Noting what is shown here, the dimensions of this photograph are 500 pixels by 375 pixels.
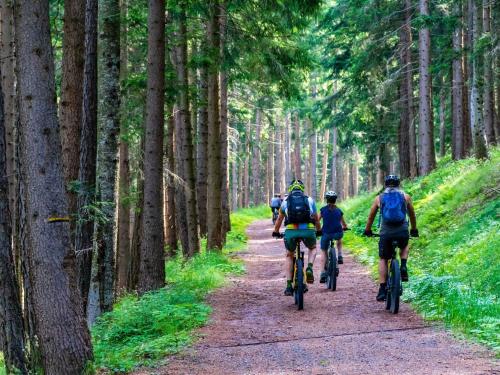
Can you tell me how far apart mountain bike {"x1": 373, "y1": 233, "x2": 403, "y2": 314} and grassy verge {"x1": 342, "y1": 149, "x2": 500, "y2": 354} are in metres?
0.42

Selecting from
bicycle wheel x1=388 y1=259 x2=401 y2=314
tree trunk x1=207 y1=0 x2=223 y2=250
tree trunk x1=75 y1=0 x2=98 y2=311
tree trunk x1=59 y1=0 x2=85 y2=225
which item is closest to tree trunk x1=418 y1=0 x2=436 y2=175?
tree trunk x1=207 y1=0 x2=223 y2=250

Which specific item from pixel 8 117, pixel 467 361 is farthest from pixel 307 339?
pixel 8 117

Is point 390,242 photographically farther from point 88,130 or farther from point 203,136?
point 203,136

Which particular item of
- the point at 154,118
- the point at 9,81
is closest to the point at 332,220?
the point at 154,118

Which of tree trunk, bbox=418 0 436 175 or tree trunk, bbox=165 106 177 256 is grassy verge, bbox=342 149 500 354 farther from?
tree trunk, bbox=165 106 177 256

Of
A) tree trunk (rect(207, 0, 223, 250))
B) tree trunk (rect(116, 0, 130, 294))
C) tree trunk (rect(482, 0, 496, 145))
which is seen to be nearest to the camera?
tree trunk (rect(116, 0, 130, 294))

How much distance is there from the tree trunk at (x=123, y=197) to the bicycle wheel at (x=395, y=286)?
308 inches

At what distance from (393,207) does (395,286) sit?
3.88 feet

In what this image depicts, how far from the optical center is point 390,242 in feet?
29.1

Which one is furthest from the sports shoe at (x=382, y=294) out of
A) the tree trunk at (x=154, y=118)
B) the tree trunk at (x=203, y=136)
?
the tree trunk at (x=203, y=136)

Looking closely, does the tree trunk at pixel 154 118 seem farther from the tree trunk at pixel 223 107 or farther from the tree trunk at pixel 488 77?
the tree trunk at pixel 488 77

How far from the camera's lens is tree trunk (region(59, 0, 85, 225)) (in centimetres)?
930

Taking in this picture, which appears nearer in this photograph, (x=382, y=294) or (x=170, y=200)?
(x=382, y=294)

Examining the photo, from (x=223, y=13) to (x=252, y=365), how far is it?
12221 millimetres
